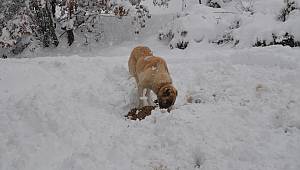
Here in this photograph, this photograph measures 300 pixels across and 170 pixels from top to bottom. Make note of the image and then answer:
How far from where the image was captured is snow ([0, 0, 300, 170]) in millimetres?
4137

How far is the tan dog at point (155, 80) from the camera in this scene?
5273 millimetres

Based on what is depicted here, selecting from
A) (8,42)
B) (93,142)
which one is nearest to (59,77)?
(93,142)

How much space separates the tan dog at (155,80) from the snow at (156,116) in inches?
8.5

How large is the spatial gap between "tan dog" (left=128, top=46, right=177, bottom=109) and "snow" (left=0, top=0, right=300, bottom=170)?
0.22 meters

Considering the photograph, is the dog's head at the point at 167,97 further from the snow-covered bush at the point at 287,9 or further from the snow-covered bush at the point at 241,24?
the snow-covered bush at the point at 287,9

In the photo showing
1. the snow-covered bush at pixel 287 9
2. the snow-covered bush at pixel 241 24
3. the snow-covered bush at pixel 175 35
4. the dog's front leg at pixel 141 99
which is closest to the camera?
the dog's front leg at pixel 141 99

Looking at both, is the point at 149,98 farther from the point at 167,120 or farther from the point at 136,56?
the point at 167,120

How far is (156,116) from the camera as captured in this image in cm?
491

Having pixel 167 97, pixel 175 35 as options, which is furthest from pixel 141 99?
pixel 175 35

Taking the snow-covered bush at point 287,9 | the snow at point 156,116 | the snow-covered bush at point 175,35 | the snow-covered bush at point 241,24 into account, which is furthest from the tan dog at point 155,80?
the snow-covered bush at point 287,9

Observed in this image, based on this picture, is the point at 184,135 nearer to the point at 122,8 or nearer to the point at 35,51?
the point at 122,8

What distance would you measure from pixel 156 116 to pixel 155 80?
0.81 m

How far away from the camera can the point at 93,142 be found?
4.58 m

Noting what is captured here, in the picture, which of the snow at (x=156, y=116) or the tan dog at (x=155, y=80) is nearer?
the snow at (x=156, y=116)
